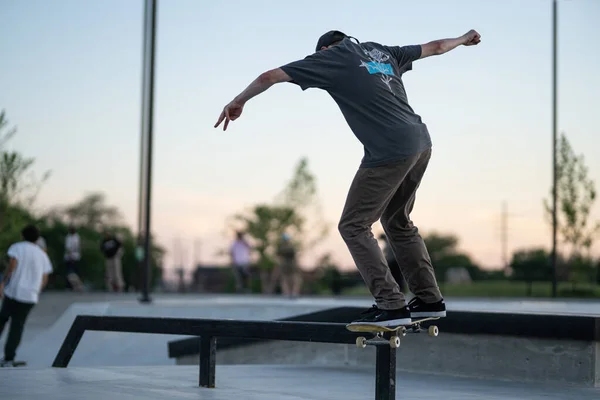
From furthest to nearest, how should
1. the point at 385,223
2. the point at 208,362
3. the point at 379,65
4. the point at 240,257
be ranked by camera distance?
the point at 240,257, the point at 208,362, the point at 385,223, the point at 379,65

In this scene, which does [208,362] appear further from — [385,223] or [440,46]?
[440,46]

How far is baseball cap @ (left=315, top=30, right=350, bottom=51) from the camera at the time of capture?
580 cm

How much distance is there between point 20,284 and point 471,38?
7.63 m

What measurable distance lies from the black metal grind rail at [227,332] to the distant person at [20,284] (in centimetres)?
396

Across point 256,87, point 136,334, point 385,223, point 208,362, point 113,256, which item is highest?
point 256,87

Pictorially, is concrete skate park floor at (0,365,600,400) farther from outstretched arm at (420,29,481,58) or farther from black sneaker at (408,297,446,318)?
outstretched arm at (420,29,481,58)

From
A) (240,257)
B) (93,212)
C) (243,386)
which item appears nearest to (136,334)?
(243,386)

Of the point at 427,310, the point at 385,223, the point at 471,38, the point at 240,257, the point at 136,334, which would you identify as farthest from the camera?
the point at 240,257

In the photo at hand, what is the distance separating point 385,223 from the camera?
19.0ft

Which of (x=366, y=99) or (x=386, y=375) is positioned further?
(x=386, y=375)

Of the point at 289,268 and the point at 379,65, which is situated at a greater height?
the point at 379,65

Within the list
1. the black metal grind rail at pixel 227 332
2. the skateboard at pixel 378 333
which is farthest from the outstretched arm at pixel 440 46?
the black metal grind rail at pixel 227 332

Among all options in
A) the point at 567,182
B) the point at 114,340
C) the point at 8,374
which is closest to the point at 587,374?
the point at 8,374

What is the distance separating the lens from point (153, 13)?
17141mm
